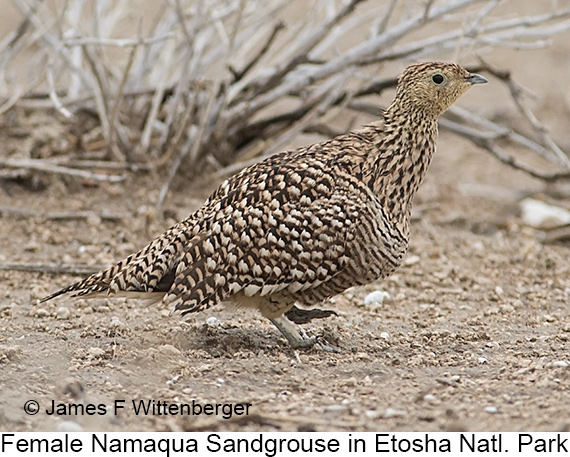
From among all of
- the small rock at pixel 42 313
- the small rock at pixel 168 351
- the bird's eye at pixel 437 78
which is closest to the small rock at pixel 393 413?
the small rock at pixel 168 351

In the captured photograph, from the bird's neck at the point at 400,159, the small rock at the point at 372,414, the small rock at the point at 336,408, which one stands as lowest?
the small rock at the point at 372,414

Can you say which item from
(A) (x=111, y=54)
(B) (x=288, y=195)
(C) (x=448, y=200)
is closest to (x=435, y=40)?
(C) (x=448, y=200)

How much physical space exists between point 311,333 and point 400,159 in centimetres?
110

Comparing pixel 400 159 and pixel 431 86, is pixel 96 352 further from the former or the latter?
pixel 431 86

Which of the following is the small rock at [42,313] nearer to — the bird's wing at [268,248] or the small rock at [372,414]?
the bird's wing at [268,248]

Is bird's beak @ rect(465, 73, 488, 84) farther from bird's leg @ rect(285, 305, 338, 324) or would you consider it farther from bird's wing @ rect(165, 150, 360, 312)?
bird's leg @ rect(285, 305, 338, 324)

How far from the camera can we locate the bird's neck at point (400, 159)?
484 centimetres

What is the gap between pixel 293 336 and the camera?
483 cm

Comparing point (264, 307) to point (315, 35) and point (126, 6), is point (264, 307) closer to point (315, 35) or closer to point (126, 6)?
point (315, 35)

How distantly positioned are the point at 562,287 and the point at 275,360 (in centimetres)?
247

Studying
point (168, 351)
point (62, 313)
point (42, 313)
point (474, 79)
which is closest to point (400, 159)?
point (474, 79)

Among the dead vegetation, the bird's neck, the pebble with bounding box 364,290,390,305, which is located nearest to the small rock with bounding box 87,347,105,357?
the bird's neck

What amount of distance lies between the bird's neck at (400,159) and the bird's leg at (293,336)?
2.52 feet

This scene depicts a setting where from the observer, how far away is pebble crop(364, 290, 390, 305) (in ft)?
18.9
